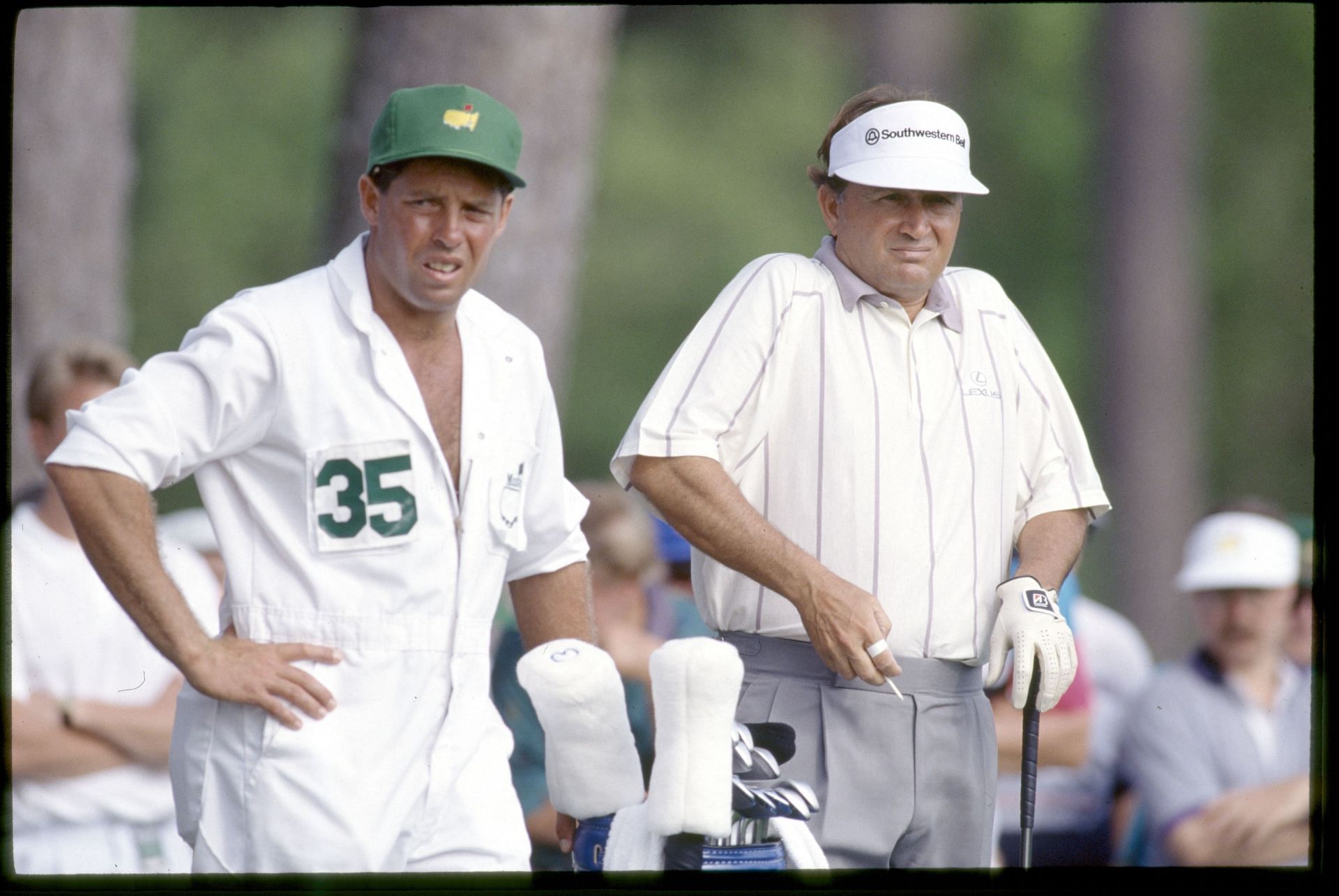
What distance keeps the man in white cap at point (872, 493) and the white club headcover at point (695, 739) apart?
44cm

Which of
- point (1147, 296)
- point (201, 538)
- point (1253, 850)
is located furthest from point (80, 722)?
point (1147, 296)

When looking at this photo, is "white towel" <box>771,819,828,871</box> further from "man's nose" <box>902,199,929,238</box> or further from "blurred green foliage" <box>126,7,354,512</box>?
"blurred green foliage" <box>126,7,354,512</box>

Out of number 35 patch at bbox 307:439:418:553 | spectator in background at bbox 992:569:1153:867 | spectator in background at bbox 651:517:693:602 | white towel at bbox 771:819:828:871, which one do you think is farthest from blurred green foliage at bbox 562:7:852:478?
white towel at bbox 771:819:828:871

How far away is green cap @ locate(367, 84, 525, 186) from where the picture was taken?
3.19m

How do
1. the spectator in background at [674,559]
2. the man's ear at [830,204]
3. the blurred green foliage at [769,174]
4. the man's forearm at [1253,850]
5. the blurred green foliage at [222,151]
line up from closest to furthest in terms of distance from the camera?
the man's ear at [830,204] → the man's forearm at [1253,850] → the spectator in background at [674,559] → the blurred green foliage at [222,151] → the blurred green foliage at [769,174]

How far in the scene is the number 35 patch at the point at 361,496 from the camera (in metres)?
3.12

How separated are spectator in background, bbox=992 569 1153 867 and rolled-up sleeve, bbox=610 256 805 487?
1.79 meters

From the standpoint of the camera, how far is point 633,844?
3.02m

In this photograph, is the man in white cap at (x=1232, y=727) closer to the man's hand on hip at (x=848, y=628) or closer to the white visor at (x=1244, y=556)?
the white visor at (x=1244, y=556)

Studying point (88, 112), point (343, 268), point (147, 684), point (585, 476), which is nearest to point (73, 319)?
point (88, 112)

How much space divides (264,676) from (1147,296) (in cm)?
1369

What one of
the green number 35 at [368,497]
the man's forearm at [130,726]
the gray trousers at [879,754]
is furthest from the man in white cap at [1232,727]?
the green number 35 at [368,497]

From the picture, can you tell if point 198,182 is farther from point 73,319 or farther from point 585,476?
point 73,319

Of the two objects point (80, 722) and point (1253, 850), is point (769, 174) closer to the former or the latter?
point (1253, 850)
